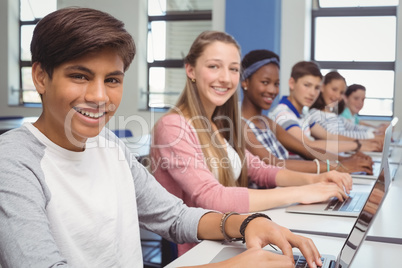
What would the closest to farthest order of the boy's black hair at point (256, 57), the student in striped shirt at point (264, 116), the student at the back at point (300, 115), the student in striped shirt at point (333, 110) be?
the student in striped shirt at point (264, 116) → the boy's black hair at point (256, 57) → the student at the back at point (300, 115) → the student in striped shirt at point (333, 110)

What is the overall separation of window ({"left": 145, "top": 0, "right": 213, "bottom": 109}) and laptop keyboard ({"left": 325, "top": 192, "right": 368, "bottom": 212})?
4.15m

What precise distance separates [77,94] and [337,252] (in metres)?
0.67

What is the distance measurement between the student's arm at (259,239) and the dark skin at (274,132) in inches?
41.1

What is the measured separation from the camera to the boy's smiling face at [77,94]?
0.87 meters

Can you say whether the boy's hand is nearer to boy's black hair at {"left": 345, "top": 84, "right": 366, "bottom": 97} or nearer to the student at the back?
the student at the back

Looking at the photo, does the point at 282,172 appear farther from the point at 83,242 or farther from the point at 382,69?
the point at 382,69

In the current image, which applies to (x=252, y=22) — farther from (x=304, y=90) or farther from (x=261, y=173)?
(x=261, y=173)

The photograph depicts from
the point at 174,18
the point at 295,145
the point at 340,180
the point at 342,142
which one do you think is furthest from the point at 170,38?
the point at 340,180

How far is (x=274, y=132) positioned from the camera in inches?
104

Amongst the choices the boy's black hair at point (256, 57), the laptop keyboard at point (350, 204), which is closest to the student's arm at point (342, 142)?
the boy's black hair at point (256, 57)

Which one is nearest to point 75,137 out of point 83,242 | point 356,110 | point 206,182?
point 83,242

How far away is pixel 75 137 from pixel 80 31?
22cm

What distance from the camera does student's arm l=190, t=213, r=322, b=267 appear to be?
0.86 metres

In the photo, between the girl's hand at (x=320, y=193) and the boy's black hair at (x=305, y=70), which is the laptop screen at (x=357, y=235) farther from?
the boy's black hair at (x=305, y=70)
